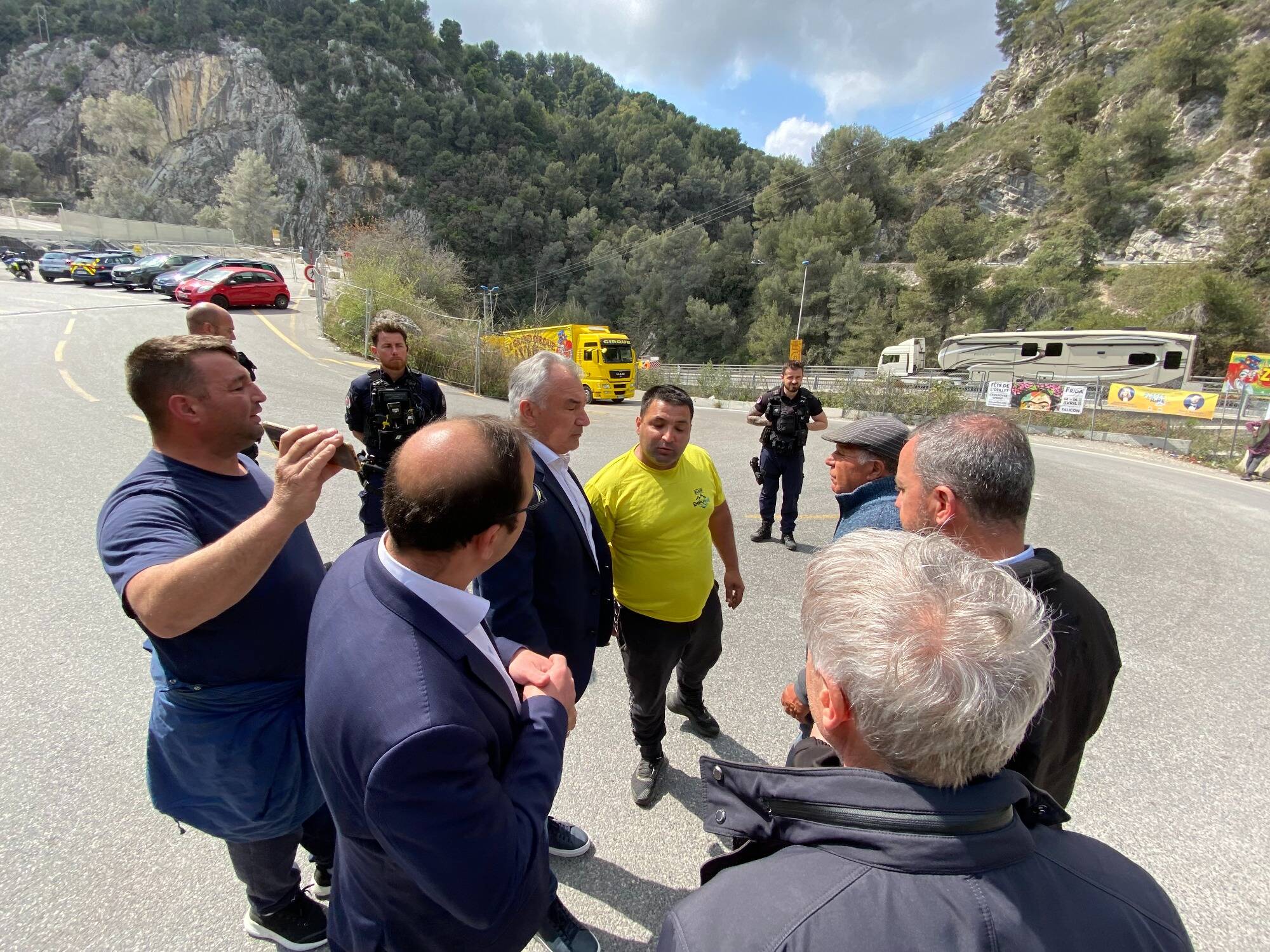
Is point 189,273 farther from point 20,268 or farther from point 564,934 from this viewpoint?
point 564,934

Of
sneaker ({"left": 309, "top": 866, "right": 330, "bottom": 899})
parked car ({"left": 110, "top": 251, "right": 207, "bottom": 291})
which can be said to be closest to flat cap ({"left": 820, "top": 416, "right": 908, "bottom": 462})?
sneaker ({"left": 309, "top": 866, "right": 330, "bottom": 899})

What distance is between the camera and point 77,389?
9.31 meters

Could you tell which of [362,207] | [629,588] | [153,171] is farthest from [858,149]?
[153,171]

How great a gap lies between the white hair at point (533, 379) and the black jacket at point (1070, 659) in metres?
1.67

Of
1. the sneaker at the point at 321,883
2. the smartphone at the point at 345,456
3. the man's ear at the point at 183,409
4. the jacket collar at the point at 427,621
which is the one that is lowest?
the sneaker at the point at 321,883

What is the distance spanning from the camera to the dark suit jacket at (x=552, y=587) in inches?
76.0

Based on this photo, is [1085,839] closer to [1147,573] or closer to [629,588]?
[629,588]

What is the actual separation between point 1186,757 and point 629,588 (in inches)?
118

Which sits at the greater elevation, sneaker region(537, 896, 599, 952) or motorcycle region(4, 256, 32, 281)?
motorcycle region(4, 256, 32, 281)

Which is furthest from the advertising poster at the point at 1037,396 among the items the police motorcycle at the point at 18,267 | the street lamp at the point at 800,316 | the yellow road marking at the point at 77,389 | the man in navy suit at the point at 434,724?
the police motorcycle at the point at 18,267

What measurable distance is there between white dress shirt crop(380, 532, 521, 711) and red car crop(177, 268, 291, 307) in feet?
74.8

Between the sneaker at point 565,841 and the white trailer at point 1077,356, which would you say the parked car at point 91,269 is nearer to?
the sneaker at point 565,841

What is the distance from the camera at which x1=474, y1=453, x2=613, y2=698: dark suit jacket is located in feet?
6.33

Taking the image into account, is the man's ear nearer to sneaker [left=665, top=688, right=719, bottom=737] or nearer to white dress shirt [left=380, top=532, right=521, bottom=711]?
white dress shirt [left=380, top=532, right=521, bottom=711]
